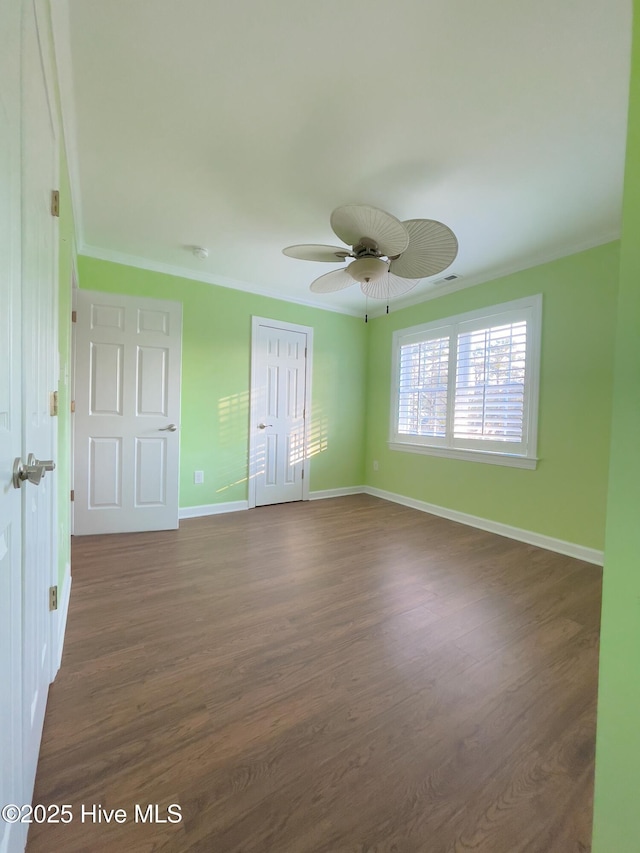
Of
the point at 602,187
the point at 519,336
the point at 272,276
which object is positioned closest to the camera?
the point at 602,187

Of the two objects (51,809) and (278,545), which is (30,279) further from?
(278,545)

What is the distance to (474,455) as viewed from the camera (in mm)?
3516

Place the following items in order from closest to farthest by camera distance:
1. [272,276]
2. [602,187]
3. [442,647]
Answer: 1. [442,647]
2. [602,187]
3. [272,276]

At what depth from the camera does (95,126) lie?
1719 mm

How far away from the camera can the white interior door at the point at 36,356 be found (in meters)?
0.84

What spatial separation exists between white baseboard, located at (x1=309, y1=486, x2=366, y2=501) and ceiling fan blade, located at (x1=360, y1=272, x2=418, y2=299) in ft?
8.84

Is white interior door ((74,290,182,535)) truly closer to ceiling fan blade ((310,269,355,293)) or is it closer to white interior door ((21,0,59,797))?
ceiling fan blade ((310,269,355,293))

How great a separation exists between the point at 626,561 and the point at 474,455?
3.01m

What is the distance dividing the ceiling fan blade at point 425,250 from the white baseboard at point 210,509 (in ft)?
9.45

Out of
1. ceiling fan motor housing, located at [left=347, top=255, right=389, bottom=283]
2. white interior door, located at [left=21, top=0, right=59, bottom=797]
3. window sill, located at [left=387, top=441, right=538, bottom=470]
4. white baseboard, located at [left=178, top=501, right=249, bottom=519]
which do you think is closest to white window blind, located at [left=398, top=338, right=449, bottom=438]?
window sill, located at [left=387, top=441, right=538, bottom=470]

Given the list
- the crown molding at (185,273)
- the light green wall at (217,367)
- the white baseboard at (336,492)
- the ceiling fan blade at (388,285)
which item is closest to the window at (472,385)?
the white baseboard at (336,492)

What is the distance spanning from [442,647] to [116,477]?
279 centimetres

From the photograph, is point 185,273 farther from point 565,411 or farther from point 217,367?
point 565,411

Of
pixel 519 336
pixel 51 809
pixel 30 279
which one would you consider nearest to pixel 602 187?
pixel 519 336
